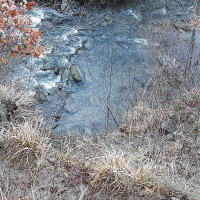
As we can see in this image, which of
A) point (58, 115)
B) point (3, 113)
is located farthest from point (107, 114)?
point (3, 113)

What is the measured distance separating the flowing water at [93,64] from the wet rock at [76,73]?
130 millimetres

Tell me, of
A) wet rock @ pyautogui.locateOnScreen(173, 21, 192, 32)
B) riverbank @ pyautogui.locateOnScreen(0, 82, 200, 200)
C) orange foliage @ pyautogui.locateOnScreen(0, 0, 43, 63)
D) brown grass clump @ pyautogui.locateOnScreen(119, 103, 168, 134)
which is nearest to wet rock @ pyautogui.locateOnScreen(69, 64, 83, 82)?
brown grass clump @ pyautogui.locateOnScreen(119, 103, 168, 134)

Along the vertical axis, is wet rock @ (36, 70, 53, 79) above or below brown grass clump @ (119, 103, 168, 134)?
above

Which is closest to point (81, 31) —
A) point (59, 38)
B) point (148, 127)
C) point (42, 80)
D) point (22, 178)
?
point (59, 38)

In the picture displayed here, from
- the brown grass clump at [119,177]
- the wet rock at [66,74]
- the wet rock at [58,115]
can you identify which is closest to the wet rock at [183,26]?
the wet rock at [66,74]

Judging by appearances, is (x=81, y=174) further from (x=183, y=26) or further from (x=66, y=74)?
(x=183, y=26)

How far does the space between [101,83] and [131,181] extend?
5.86 m

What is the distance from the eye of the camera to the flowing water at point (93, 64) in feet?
24.8

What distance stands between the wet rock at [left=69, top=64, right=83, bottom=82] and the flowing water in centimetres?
13

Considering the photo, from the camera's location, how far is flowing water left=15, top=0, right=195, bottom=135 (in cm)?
757

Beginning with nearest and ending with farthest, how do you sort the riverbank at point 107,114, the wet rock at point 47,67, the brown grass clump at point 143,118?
1. the riverbank at point 107,114
2. the brown grass clump at point 143,118
3. the wet rock at point 47,67

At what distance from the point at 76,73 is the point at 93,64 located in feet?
2.54

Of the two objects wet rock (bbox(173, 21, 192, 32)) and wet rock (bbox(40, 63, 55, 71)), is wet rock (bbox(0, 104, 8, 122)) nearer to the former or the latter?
wet rock (bbox(40, 63, 55, 71))

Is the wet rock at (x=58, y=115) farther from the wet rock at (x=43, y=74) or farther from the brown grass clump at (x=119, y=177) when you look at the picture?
the brown grass clump at (x=119, y=177)
